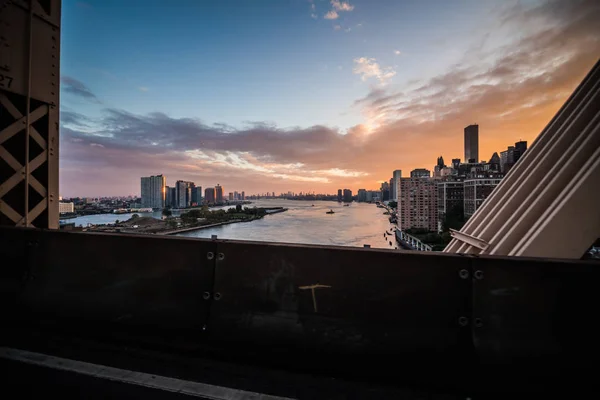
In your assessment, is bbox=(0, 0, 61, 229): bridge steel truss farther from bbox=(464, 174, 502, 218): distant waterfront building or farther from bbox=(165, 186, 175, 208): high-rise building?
bbox=(165, 186, 175, 208): high-rise building

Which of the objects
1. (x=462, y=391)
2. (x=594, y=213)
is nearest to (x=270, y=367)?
(x=462, y=391)

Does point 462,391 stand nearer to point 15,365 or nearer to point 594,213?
point 594,213

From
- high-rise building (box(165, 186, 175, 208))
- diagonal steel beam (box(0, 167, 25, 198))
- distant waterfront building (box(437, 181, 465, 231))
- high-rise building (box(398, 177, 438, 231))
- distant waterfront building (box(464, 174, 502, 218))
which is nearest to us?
diagonal steel beam (box(0, 167, 25, 198))

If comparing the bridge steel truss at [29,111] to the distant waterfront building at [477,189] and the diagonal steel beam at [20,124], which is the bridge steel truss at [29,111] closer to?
the diagonal steel beam at [20,124]

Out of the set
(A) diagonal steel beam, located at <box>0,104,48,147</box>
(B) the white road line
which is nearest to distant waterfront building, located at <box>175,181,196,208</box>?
(A) diagonal steel beam, located at <box>0,104,48,147</box>

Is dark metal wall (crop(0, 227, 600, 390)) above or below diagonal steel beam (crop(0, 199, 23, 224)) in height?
below

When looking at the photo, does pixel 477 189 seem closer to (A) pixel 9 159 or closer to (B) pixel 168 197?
(A) pixel 9 159

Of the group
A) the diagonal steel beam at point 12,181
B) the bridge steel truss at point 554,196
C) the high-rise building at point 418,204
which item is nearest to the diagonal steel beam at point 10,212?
the diagonal steel beam at point 12,181
